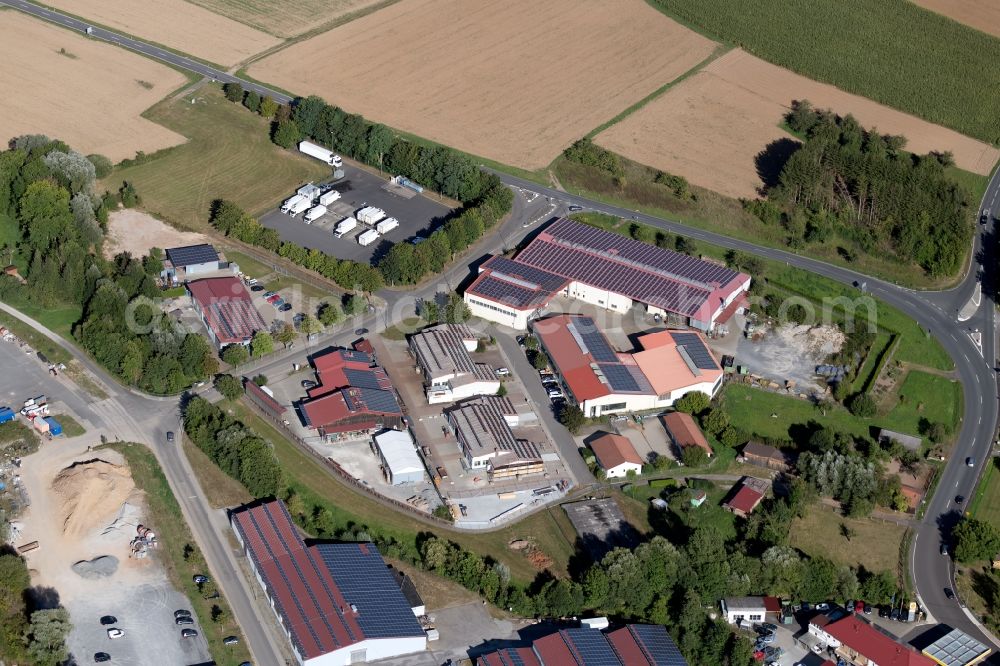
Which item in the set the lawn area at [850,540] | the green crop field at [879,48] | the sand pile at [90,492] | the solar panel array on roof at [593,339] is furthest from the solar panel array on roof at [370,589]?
the green crop field at [879,48]

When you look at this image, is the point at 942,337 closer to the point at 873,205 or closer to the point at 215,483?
the point at 873,205

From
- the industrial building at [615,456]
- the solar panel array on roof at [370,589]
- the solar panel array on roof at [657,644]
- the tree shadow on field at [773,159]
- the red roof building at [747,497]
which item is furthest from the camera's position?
the tree shadow on field at [773,159]

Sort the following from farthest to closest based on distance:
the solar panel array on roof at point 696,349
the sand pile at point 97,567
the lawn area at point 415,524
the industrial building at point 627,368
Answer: the solar panel array on roof at point 696,349, the industrial building at point 627,368, the lawn area at point 415,524, the sand pile at point 97,567

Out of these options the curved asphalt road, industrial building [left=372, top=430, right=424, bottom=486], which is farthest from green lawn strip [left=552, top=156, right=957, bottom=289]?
industrial building [left=372, top=430, right=424, bottom=486]

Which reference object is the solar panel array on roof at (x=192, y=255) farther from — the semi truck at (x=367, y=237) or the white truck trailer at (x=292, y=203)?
the semi truck at (x=367, y=237)

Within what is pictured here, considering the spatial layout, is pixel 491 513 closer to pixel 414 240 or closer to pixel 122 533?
pixel 122 533

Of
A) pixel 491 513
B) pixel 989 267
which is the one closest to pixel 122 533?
pixel 491 513

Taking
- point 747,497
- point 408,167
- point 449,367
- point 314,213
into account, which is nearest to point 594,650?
point 747,497
